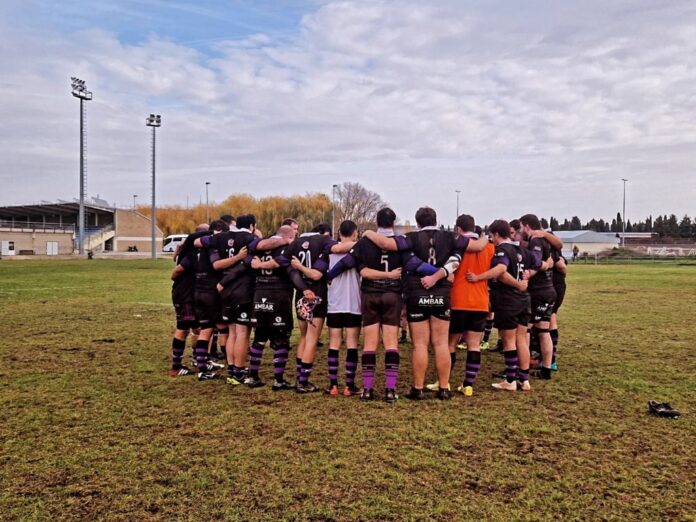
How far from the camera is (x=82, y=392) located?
709cm

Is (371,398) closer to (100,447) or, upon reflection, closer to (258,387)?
(258,387)

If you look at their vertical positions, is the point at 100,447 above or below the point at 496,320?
below

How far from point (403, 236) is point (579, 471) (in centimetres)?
307

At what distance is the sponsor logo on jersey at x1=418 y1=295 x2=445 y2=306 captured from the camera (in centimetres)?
657

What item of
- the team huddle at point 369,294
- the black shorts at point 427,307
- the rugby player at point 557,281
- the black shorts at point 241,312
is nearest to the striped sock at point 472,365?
the team huddle at point 369,294

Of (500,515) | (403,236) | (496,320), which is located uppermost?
(403,236)

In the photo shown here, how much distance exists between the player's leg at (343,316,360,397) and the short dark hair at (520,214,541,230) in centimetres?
304

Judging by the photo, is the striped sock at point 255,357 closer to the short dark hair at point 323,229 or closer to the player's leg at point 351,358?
the player's leg at point 351,358

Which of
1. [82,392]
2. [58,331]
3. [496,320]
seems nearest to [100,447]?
[82,392]

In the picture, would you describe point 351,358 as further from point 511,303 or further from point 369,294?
point 511,303

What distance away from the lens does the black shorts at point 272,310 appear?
707 centimetres

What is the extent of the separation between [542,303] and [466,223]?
70.0 inches

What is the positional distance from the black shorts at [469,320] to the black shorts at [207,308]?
3.31 meters

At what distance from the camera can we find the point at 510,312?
721 centimetres
